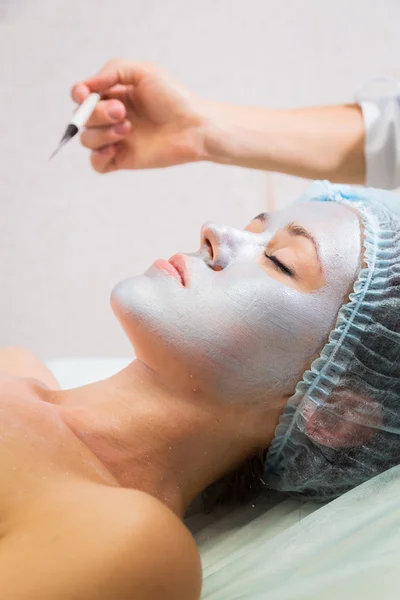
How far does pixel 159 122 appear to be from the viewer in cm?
151

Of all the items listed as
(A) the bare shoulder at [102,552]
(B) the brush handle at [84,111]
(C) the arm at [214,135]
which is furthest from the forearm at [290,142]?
(A) the bare shoulder at [102,552]

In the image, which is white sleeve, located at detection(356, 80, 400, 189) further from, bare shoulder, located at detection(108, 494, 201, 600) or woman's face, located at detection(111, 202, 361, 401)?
bare shoulder, located at detection(108, 494, 201, 600)

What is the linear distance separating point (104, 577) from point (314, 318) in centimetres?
44

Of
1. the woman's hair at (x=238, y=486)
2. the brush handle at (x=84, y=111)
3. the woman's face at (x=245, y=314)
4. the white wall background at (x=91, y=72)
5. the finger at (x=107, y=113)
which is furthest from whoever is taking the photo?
the white wall background at (x=91, y=72)

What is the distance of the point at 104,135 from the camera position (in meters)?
1.46

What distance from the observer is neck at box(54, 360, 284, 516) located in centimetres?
100

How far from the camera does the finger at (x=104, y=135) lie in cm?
145

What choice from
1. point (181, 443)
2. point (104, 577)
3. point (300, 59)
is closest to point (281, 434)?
point (181, 443)

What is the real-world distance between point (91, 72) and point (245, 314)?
131 centimetres

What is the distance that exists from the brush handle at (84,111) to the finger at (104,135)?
82 millimetres

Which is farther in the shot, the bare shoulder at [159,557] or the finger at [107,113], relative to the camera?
the finger at [107,113]

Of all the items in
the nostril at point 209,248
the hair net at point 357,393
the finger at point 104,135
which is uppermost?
the finger at point 104,135

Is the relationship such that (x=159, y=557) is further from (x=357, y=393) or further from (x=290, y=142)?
(x=290, y=142)

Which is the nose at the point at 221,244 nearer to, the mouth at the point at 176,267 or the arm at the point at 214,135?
the mouth at the point at 176,267
